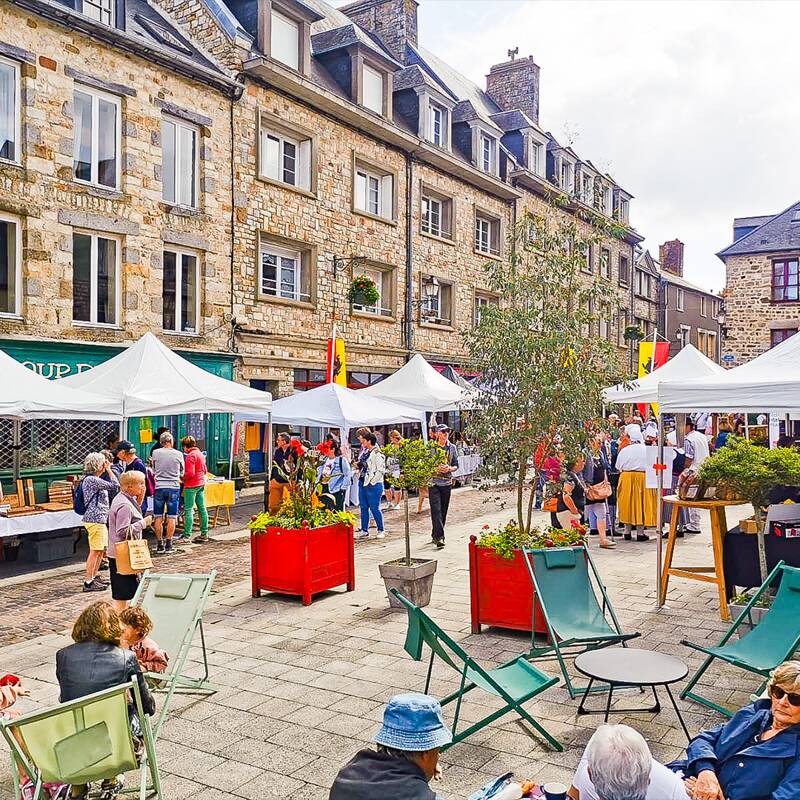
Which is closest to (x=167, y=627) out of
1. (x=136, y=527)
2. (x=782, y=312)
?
(x=136, y=527)

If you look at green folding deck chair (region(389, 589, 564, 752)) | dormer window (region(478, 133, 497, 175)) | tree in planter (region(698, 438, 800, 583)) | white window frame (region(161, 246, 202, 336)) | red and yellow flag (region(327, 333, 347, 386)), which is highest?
dormer window (region(478, 133, 497, 175))

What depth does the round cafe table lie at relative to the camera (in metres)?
4.51

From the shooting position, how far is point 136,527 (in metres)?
7.35

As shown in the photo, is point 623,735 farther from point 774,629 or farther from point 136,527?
point 136,527

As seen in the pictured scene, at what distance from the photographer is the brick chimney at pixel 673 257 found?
4581 cm

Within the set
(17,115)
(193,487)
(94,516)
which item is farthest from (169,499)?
(17,115)

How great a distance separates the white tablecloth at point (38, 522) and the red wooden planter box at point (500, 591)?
Answer: 509 centimetres

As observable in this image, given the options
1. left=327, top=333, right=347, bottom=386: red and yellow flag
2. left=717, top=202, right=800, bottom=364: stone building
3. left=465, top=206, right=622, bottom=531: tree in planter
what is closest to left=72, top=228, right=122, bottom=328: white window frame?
left=327, top=333, right=347, bottom=386: red and yellow flag

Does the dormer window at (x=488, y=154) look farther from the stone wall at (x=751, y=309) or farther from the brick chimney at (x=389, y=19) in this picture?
the stone wall at (x=751, y=309)

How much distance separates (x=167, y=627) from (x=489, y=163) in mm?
23999

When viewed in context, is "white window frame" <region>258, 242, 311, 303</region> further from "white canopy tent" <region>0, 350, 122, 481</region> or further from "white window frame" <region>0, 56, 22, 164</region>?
"white canopy tent" <region>0, 350, 122, 481</region>

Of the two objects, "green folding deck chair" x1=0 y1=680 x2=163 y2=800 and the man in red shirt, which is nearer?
"green folding deck chair" x1=0 y1=680 x2=163 y2=800

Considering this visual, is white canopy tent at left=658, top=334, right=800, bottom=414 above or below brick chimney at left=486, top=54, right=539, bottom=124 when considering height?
below

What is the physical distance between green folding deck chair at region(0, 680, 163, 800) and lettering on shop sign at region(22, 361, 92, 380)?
11.2 metres
